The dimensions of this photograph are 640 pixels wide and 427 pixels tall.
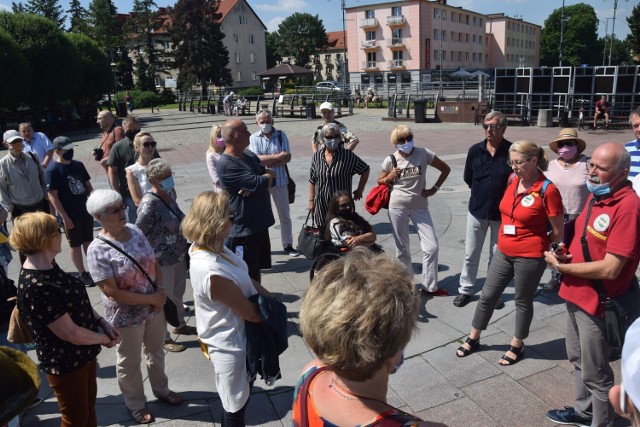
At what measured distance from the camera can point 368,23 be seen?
226 feet

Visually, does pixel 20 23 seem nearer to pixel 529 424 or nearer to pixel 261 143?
pixel 261 143

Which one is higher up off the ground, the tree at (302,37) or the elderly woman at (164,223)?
the tree at (302,37)

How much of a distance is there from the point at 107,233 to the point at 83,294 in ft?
1.58

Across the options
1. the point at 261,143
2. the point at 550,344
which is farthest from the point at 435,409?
the point at 261,143

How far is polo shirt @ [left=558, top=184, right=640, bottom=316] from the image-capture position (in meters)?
2.70

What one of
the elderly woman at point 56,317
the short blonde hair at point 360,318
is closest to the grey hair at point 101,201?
the elderly woman at point 56,317

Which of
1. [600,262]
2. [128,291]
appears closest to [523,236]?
[600,262]

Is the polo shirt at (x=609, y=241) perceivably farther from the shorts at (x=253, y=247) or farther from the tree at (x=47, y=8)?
the tree at (x=47, y=8)

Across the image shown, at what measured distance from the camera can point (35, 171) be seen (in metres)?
5.98

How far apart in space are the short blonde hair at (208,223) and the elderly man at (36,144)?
5765 millimetres

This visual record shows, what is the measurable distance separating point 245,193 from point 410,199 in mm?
1804

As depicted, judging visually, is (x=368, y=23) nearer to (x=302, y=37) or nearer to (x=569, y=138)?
(x=302, y=37)

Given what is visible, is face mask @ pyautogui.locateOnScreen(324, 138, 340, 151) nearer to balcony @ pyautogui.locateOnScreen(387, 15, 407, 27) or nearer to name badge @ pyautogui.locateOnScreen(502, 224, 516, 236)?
name badge @ pyautogui.locateOnScreen(502, 224, 516, 236)

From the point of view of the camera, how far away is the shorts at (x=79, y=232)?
221 inches
